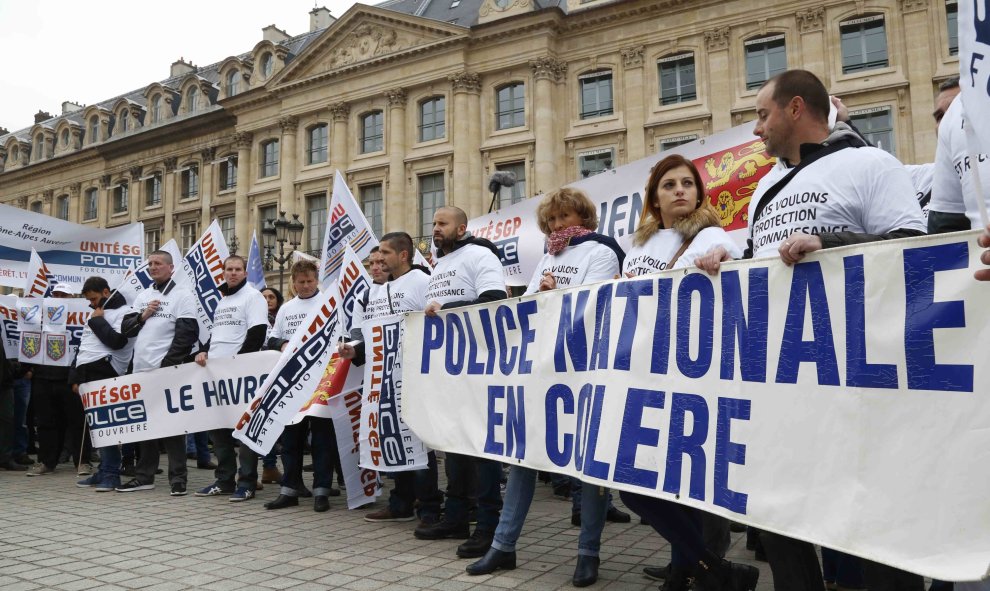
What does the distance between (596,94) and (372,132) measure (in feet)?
34.3

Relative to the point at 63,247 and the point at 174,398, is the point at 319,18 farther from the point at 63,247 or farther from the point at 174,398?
the point at 174,398

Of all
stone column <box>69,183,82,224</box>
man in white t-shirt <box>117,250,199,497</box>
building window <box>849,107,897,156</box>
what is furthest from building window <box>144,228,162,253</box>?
man in white t-shirt <box>117,250,199,497</box>

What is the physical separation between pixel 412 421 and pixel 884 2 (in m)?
25.6

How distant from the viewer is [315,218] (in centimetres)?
3453

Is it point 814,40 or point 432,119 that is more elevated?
point 814,40

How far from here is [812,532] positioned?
2.41 meters

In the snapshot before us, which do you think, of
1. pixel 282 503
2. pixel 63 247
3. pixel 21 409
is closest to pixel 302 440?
pixel 282 503

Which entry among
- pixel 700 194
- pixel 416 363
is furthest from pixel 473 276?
pixel 700 194

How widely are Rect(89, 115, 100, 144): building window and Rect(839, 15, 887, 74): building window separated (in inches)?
1651

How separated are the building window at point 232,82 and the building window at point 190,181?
4.39 m

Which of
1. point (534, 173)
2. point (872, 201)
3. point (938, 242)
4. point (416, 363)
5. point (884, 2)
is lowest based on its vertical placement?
point (416, 363)

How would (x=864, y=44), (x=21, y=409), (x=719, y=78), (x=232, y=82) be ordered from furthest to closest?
(x=232, y=82), (x=719, y=78), (x=864, y=44), (x=21, y=409)

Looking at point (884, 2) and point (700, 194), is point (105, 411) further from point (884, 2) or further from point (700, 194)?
point (884, 2)

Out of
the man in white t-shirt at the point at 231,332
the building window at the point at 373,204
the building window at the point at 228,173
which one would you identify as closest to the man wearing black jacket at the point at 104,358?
the man in white t-shirt at the point at 231,332
